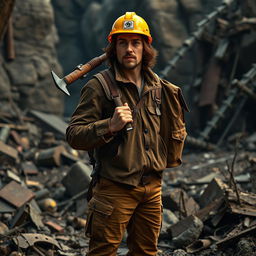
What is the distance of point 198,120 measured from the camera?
13008mm

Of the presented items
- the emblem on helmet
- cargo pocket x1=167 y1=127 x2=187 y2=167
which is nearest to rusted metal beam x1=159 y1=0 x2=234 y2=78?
cargo pocket x1=167 y1=127 x2=187 y2=167

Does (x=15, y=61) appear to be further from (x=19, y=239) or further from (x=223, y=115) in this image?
(x=19, y=239)

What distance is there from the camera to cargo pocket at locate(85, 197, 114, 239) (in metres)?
3.11

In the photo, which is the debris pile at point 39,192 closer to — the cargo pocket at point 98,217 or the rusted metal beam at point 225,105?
the cargo pocket at point 98,217

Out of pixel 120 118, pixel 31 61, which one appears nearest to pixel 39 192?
pixel 120 118

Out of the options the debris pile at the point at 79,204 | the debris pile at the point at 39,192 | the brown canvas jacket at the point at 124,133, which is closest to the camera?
the brown canvas jacket at the point at 124,133

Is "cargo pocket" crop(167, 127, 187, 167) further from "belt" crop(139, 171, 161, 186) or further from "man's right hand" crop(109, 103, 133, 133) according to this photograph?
"man's right hand" crop(109, 103, 133, 133)

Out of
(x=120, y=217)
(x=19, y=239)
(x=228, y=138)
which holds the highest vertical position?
(x=120, y=217)

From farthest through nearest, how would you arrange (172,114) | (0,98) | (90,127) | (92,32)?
(92,32) → (0,98) → (172,114) → (90,127)

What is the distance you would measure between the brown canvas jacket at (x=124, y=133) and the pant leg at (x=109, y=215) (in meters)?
0.10

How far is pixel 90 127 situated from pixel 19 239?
8.05ft

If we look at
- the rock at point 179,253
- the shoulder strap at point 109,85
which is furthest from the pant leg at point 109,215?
the rock at point 179,253

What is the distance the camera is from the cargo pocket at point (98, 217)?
311 cm

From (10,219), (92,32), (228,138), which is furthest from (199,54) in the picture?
Answer: (10,219)
